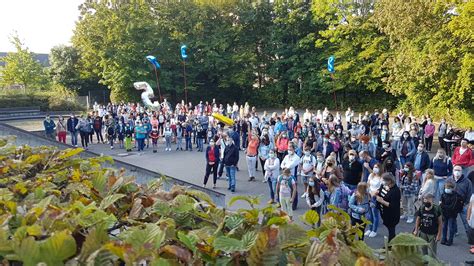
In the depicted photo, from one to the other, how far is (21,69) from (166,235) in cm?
4425

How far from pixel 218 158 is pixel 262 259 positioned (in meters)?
11.1

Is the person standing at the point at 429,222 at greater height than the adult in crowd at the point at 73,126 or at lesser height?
lesser

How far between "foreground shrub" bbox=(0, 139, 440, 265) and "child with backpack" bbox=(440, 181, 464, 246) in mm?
7002

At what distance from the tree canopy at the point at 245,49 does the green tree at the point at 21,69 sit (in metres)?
4.75

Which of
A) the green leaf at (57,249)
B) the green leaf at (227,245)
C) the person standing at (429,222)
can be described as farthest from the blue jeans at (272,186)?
the green leaf at (57,249)

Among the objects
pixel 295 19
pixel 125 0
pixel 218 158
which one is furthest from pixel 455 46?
pixel 125 0

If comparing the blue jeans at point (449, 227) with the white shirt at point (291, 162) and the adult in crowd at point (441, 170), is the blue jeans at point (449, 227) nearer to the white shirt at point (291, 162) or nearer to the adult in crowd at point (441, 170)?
the adult in crowd at point (441, 170)

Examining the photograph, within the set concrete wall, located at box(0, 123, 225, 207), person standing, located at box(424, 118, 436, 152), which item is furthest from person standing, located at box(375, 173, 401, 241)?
person standing, located at box(424, 118, 436, 152)

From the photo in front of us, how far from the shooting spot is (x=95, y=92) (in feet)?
135

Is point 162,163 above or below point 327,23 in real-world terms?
below

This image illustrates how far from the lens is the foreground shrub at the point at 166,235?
1.67m

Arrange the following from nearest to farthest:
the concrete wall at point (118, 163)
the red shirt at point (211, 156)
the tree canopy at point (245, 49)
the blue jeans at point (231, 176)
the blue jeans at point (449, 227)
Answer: the concrete wall at point (118, 163) < the blue jeans at point (449, 227) < the blue jeans at point (231, 176) < the red shirt at point (211, 156) < the tree canopy at point (245, 49)

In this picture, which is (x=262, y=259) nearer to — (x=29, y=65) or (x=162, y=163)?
(x=162, y=163)

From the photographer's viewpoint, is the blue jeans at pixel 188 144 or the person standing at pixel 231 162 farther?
the blue jeans at pixel 188 144
